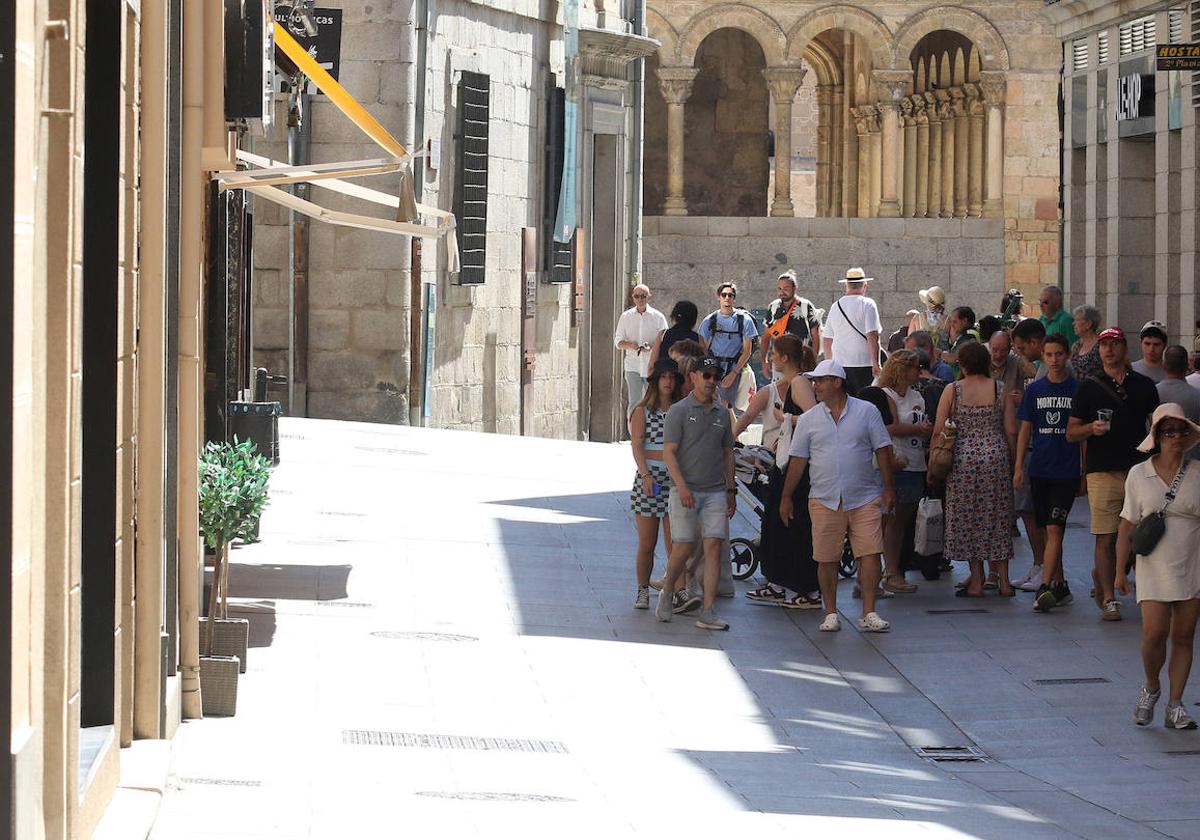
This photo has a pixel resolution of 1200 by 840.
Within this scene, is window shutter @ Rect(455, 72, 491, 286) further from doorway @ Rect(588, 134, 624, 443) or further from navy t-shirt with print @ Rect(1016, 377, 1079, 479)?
navy t-shirt with print @ Rect(1016, 377, 1079, 479)

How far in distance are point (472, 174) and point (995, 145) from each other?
1677cm

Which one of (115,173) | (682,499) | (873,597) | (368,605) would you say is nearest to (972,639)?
(873,597)

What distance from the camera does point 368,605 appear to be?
11.9m

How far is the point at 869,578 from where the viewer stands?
39.3 feet

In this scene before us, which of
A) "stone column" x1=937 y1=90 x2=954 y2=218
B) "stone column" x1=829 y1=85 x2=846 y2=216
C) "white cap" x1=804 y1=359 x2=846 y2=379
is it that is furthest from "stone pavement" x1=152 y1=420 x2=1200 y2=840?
"stone column" x1=829 y1=85 x2=846 y2=216

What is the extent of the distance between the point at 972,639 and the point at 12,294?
826 centimetres

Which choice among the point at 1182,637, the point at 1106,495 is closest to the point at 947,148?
the point at 1106,495

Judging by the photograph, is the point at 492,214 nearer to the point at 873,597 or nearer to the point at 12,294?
the point at 873,597

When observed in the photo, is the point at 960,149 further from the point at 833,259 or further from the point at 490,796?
the point at 490,796

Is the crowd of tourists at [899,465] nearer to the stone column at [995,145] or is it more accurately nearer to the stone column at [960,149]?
the stone column at [995,145]

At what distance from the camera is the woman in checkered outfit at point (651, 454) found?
1205 centimetres

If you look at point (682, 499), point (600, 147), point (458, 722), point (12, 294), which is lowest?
point (458, 722)

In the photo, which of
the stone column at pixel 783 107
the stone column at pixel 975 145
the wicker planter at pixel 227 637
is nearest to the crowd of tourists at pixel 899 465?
the wicker planter at pixel 227 637

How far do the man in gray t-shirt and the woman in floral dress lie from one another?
1.72m
